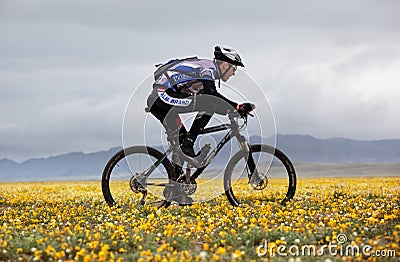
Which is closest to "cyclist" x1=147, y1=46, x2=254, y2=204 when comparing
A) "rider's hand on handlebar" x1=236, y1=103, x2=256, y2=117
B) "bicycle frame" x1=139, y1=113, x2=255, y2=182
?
"rider's hand on handlebar" x1=236, y1=103, x2=256, y2=117

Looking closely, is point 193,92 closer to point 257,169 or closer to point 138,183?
point 257,169

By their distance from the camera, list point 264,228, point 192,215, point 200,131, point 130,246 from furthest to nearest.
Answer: point 200,131
point 192,215
point 264,228
point 130,246

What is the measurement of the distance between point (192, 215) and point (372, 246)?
4.29 m

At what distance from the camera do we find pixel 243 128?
1218cm

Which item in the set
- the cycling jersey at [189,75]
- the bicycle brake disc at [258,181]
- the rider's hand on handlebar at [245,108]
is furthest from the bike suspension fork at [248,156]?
the cycling jersey at [189,75]

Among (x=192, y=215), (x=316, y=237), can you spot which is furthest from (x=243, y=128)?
(x=316, y=237)

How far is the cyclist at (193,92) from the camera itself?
11594mm

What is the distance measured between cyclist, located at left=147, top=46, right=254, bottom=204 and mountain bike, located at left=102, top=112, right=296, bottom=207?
218 millimetres

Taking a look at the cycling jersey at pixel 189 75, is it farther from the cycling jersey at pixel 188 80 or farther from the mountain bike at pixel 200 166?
the mountain bike at pixel 200 166

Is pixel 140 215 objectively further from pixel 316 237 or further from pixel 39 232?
pixel 316 237

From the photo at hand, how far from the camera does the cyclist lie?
11.6 meters
